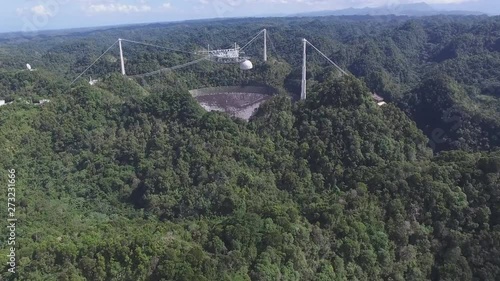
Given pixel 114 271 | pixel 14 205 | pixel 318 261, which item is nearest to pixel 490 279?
pixel 318 261

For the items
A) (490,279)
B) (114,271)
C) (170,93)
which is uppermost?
(170,93)

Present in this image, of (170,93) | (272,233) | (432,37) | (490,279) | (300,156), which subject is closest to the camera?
(272,233)

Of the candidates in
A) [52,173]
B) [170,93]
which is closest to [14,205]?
[52,173]

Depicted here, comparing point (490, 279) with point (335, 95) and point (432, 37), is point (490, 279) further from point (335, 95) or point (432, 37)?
point (432, 37)

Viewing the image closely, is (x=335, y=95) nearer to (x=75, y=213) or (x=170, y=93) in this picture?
(x=170, y=93)

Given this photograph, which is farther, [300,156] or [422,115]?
[422,115]

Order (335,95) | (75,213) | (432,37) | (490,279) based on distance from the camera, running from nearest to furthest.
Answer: (490,279), (75,213), (335,95), (432,37)

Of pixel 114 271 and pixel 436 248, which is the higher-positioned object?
pixel 114 271

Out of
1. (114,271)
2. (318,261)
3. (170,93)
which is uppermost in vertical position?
(170,93)

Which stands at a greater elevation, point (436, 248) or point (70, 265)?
point (70, 265)
